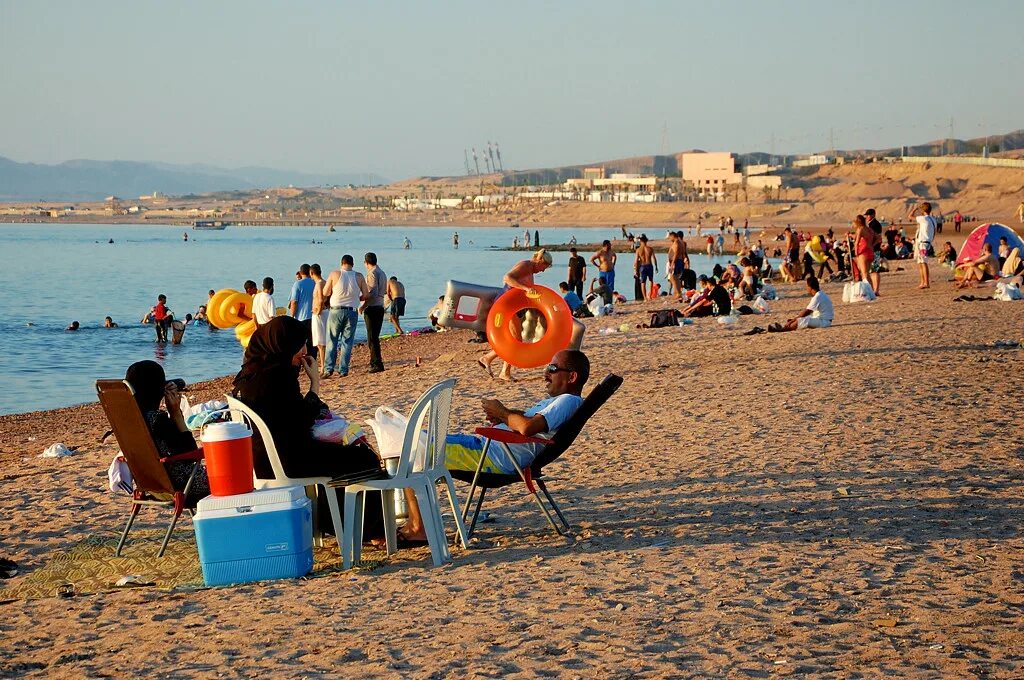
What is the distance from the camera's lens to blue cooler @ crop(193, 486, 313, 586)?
15.8ft

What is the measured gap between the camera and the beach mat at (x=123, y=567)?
16.4 feet

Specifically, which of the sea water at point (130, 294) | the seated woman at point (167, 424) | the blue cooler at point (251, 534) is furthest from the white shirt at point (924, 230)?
the blue cooler at point (251, 534)

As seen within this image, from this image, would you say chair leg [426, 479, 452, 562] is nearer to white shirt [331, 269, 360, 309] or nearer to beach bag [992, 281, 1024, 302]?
white shirt [331, 269, 360, 309]

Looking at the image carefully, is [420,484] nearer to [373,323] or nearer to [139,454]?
[139,454]

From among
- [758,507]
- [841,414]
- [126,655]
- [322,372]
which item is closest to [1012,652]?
[758,507]

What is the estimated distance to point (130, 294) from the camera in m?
44.0

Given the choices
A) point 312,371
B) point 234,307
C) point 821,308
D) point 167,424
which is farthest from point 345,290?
point 167,424

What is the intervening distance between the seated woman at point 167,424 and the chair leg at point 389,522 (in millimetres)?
831

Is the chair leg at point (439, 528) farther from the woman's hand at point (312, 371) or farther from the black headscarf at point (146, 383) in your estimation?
the black headscarf at point (146, 383)

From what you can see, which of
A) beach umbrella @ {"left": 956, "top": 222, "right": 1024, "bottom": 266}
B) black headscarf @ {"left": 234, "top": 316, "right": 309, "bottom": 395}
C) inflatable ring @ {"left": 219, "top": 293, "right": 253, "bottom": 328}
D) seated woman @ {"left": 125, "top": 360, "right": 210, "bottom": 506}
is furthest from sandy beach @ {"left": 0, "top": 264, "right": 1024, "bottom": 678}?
beach umbrella @ {"left": 956, "top": 222, "right": 1024, "bottom": 266}

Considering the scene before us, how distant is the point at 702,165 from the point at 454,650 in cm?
19201

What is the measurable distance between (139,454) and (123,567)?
497mm

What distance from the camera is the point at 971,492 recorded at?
6004 millimetres

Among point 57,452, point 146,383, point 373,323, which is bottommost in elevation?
point 57,452
